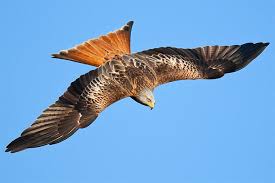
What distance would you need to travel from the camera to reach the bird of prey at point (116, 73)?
49.1 feet

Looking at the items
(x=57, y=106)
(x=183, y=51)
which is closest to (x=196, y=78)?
(x=183, y=51)

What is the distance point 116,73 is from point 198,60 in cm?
226

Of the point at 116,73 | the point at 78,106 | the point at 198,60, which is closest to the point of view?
the point at 78,106

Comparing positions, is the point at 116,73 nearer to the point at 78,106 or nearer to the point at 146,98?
the point at 146,98

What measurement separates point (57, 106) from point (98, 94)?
842mm

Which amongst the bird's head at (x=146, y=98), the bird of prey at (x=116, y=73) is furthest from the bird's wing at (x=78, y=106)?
the bird's head at (x=146, y=98)

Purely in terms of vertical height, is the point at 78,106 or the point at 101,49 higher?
the point at 101,49

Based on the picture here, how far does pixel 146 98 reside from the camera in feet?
51.9

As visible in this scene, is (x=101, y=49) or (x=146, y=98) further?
(x=101, y=49)

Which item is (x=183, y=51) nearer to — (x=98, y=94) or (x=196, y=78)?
(x=196, y=78)

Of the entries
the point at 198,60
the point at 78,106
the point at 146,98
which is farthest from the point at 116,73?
the point at 198,60

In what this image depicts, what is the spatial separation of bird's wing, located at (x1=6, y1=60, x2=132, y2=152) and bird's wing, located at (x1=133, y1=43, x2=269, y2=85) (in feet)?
2.80

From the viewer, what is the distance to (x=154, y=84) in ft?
52.9

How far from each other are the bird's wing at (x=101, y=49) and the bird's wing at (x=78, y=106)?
33cm
